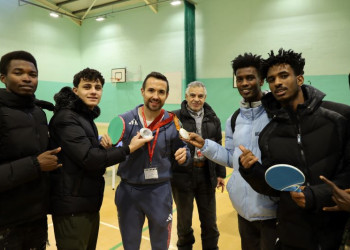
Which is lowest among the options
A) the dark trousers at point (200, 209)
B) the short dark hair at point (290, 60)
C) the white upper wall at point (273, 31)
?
the dark trousers at point (200, 209)

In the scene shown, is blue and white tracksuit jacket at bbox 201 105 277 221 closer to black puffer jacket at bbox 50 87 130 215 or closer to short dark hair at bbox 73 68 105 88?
black puffer jacket at bbox 50 87 130 215

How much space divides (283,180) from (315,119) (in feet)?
1.51

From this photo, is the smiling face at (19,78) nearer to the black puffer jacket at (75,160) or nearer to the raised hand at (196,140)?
the black puffer jacket at (75,160)

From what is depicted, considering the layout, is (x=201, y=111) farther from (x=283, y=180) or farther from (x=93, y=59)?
(x=93, y=59)

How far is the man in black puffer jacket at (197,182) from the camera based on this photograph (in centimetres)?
292

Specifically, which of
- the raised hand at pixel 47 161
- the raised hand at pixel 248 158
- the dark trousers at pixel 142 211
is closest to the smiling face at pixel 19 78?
the raised hand at pixel 47 161

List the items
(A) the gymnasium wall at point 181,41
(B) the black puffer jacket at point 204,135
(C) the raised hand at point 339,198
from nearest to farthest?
(C) the raised hand at point 339,198
(B) the black puffer jacket at point 204,135
(A) the gymnasium wall at point 181,41

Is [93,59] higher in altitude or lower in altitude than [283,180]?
higher

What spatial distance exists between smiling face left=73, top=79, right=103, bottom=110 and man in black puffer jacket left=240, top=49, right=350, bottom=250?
132cm

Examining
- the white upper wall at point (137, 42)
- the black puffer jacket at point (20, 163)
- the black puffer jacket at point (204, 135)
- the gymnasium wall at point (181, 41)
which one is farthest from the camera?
the white upper wall at point (137, 42)

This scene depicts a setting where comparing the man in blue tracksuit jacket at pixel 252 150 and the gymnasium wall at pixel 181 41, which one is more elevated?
the gymnasium wall at pixel 181 41

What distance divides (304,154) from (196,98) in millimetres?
1649

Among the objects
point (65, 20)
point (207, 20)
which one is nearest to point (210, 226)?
point (207, 20)

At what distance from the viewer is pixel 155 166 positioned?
222 cm
